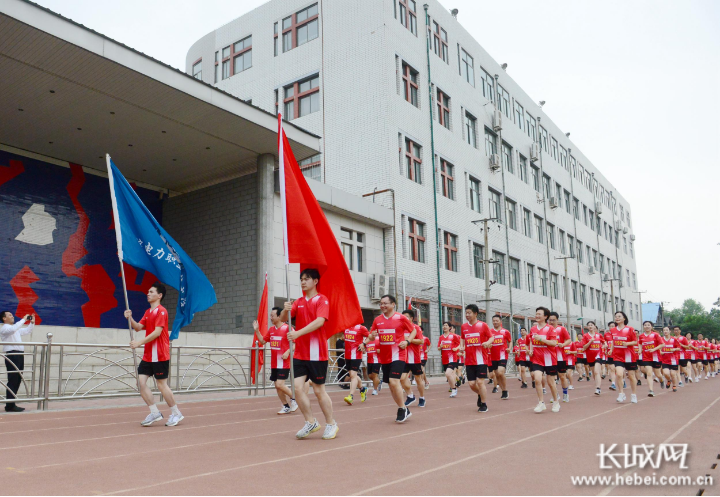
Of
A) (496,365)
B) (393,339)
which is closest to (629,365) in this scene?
(496,365)

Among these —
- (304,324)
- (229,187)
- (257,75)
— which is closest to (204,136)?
(229,187)

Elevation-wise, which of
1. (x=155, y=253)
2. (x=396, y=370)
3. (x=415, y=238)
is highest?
(x=415, y=238)

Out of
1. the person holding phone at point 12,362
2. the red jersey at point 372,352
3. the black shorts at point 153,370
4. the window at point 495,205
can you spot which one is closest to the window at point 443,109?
the window at point 495,205

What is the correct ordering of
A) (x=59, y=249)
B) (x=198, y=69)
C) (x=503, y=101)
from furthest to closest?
(x=503, y=101) → (x=198, y=69) → (x=59, y=249)

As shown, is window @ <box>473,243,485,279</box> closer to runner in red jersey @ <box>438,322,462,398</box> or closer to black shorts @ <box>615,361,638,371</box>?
runner in red jersey @ <box>438,322,462,398</box>

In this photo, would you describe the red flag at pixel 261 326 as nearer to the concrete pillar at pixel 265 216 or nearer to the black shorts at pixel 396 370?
the concrete pillar at pixel 265 216

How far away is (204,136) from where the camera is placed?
70.1 feet

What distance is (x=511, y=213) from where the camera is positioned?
40312 millimetres

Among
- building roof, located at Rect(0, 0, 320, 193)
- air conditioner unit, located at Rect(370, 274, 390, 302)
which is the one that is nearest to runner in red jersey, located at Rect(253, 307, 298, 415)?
building roof, located at Rect(0, 0, 320, 193)

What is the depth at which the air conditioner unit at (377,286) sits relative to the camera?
26.1m

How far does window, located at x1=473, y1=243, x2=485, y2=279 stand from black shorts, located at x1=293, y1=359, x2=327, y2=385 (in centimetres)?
2783

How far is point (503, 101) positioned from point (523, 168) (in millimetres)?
5083

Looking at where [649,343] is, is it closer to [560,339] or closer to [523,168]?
[560,339]

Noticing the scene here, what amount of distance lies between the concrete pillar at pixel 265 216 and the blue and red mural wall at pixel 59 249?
20.1ft
